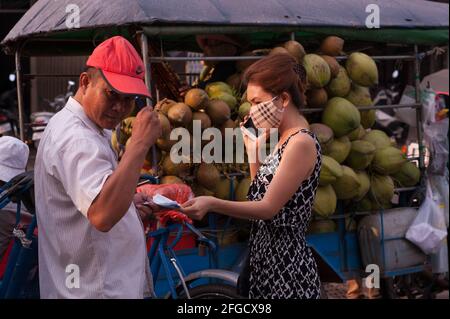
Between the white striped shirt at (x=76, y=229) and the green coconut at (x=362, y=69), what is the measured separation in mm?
3104

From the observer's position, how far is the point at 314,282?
291 cm

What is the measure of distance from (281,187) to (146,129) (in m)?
0.72

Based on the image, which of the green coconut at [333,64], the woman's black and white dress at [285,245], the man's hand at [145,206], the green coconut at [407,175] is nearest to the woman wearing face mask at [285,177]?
the woman's black and white dress at [285,245]

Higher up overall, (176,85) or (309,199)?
(176,85)

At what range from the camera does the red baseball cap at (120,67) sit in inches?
89.5

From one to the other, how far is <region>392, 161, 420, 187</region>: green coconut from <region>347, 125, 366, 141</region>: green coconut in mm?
372

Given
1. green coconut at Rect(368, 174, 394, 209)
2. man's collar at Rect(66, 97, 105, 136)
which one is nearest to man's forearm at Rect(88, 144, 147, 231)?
man's collar at Rect(66, 97, 105, 136)

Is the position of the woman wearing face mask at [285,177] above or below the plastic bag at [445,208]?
above

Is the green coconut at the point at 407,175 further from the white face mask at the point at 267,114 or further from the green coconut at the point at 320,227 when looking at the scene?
the white face mask at the point at 267,114

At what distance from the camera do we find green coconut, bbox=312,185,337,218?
4.62m

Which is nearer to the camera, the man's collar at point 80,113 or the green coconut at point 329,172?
the man's collar at point 80,113
